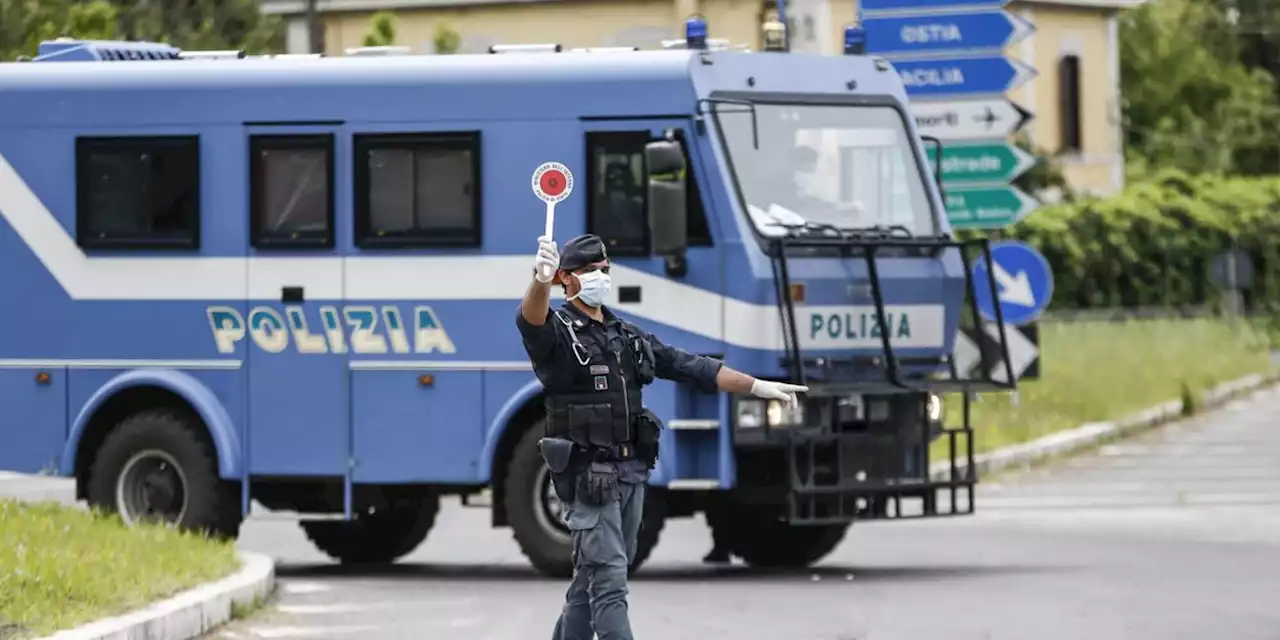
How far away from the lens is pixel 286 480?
17.0 metres

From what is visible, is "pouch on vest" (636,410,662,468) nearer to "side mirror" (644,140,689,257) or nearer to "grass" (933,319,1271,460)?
"side mirror" (644,140,689,257)

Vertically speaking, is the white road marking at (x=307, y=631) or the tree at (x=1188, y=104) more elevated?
the tree at (x=1188, y=104)

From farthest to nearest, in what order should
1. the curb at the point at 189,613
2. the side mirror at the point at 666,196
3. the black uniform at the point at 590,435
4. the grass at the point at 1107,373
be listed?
the grass at the point at 1107,373
the side mirror at the point at 666,196
the curb at the point at 189,613
the black uniform at the point at 590,435

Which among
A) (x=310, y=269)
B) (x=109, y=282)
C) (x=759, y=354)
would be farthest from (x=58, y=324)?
(x=759, y=354)

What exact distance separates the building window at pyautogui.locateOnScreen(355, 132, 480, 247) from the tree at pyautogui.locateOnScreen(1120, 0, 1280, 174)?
53.0 m

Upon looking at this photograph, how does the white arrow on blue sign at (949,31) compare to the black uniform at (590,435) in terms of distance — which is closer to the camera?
the black uniform at (590,435)

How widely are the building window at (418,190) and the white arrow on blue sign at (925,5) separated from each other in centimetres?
850

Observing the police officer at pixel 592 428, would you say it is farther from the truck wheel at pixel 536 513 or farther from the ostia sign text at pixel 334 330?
the ostia sign text at pixel 334 330

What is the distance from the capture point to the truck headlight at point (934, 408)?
1647 cm

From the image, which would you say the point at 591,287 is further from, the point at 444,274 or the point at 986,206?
the point at 986,206

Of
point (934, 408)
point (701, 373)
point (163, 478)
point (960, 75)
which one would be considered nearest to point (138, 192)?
point (163, 478)

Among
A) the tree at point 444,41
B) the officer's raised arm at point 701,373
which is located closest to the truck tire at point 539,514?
the officer's raised arm at point 701,373

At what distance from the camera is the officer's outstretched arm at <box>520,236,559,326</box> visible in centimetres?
974

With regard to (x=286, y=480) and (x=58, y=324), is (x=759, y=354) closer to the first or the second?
(x=286, y=480)
